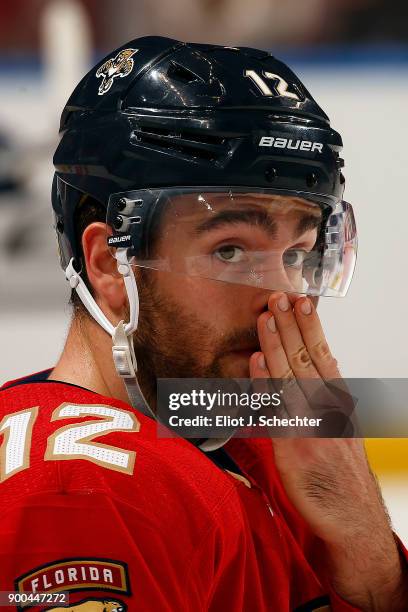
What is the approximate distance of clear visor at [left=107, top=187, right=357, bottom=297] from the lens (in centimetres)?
164

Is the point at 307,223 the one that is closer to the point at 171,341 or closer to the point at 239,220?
the point at 239,220

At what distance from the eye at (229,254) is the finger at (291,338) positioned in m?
0.09

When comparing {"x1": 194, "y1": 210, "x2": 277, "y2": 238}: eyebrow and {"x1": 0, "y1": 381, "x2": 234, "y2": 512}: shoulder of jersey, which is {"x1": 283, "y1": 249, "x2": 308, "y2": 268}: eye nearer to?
{"x1": 194, "y1": 210, "x2": 277, "y2": 238}: eyebrow

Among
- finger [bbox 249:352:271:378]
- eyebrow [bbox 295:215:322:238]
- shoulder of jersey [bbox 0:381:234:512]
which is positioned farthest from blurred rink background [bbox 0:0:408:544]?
shoulder of jersey [bbox 0:381:234:512]

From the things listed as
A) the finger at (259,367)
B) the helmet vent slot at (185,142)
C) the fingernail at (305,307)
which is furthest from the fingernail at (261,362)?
the helmet vent slot at (185,142)

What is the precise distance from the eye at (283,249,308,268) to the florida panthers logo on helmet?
40 centimetres

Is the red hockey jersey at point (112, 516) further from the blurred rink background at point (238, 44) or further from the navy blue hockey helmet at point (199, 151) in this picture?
the blurred rink background at point (238, 44)

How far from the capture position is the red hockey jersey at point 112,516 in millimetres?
1311

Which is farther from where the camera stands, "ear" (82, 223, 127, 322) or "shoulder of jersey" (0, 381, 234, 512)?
"ear" (82, 223, 127, 322)

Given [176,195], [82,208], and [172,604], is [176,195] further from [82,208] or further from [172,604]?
[172,604]

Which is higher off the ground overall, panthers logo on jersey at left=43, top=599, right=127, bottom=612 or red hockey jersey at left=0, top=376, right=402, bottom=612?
red hockey jersey at left=0, top=376, right=402, bottom=612

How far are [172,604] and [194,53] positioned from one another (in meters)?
0.89

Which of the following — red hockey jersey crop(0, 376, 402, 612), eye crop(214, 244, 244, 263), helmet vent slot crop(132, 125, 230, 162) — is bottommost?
red hockey jersey crop(0, 376, 402, 612)

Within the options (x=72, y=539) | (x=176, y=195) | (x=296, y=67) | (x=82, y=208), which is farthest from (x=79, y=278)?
(x=296, y=67)
